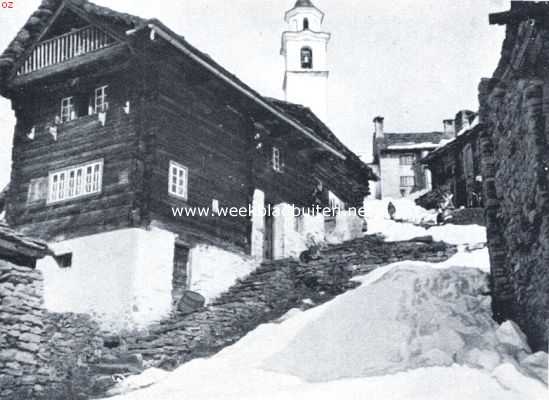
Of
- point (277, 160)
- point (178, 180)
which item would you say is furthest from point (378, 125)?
point (178, 180)

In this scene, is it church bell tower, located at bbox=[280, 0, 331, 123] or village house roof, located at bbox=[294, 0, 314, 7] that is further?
village house roof, located at bbox=[294, 0, 314, 7]

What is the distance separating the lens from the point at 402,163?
59.8 m

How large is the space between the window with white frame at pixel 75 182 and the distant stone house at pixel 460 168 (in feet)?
79.9

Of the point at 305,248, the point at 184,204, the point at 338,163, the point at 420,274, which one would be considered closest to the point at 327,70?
the point at 338,163

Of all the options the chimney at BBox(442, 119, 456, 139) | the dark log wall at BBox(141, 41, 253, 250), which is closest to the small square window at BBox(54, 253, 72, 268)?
the dark log wall at BBox(141, 41, 253, 250)

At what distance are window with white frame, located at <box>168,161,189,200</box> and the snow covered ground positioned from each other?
605cm

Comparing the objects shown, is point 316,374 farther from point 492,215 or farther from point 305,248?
point 305,248

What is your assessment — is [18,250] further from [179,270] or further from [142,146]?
[179,270]

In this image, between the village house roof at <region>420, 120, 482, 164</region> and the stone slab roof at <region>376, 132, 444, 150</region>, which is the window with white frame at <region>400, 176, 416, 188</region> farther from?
the village house roof at <region>420, 120, 482, 164</region>

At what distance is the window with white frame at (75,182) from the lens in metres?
21.4

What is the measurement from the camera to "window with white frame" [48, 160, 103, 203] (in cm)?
2136

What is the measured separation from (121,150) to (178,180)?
2.00m

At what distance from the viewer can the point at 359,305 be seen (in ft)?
52.1

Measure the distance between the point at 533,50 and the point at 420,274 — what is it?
6.93 m
